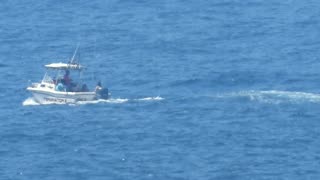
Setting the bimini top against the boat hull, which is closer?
the boat hull

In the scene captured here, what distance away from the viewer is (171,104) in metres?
166

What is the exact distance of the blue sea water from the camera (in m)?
147

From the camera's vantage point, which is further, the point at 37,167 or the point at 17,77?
the point at 17,77

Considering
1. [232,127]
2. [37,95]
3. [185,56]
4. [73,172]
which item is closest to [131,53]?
[185,56]

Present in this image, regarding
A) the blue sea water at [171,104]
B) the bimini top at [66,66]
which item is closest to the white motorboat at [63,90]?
the bimini top at [66,66]

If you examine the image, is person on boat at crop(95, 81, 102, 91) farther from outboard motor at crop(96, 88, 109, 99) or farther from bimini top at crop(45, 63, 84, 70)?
bimini top at crop(45, 63, 84, 70)

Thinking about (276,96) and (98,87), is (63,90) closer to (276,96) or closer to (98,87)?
(98,87)

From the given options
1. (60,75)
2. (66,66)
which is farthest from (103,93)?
(60,75)

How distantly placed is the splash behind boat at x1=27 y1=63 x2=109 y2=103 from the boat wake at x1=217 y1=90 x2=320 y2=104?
10656mm

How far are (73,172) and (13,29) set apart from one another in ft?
181

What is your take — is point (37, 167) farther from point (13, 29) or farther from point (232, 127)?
point (13, 29)

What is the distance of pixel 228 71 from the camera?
579 ft

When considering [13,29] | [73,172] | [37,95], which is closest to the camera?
[73,172]

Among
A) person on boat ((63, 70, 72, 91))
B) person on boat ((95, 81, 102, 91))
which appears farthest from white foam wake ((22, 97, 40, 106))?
person on boat ((95, 81, 102, 91))
